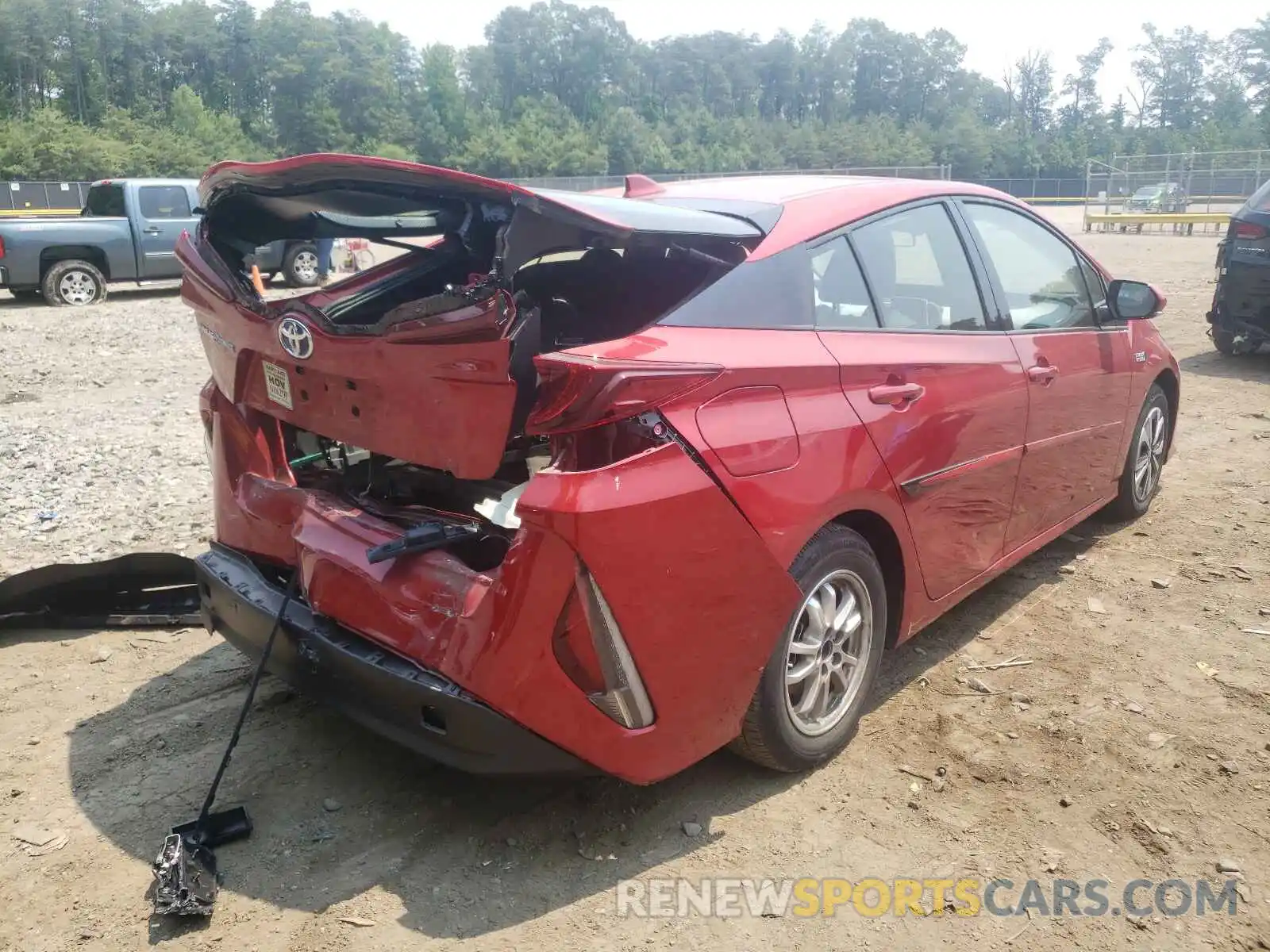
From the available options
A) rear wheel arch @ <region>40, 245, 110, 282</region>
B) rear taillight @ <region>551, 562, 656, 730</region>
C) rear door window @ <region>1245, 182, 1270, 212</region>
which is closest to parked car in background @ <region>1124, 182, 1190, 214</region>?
rear door window @ <region>1245, 182, 1270, 212</region>

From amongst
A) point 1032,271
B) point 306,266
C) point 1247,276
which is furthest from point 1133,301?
point 306,266

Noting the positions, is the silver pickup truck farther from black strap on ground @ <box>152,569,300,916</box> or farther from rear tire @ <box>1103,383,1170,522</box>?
black strap on ground @ <box>152,569,300,916</box>

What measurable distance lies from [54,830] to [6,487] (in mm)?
3790

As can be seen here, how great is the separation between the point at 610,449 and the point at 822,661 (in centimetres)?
107

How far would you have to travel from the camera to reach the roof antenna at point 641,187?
3718 millimetres

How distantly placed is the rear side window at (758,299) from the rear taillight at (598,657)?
76cm

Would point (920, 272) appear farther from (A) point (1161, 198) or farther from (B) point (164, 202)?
(A) point (1161, 198)

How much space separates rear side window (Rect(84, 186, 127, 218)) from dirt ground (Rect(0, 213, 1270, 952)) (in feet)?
43.7

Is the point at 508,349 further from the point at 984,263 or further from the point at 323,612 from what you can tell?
the point at 984,263

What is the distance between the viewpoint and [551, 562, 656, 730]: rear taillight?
Answer: 239cm

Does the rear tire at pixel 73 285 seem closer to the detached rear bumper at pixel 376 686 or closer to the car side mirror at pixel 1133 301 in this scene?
the detached rear bumper at pixel 376 686

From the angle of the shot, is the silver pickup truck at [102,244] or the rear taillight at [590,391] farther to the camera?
the silver pickup truck at [102,244]

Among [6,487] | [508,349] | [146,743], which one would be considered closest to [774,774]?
[508,349]

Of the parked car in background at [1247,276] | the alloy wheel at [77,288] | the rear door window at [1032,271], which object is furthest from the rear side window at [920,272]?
the alloy wheel at [77,288]
